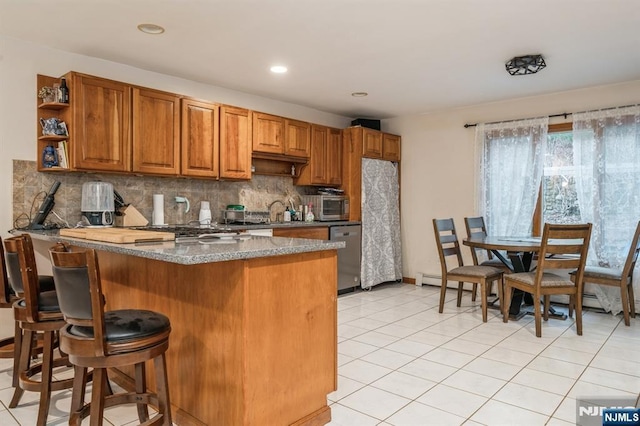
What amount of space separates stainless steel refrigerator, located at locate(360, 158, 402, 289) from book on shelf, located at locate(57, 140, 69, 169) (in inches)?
135

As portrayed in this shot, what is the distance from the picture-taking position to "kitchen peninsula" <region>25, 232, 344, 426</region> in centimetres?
185

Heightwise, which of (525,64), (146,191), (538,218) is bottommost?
(538,218)

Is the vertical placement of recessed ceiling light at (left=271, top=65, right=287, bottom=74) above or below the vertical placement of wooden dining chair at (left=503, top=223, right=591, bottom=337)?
above

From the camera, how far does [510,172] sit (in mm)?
5211

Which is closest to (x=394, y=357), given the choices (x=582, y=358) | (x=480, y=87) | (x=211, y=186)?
(x=582, y=358)

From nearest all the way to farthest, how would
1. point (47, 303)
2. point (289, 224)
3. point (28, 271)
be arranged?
1. point (28, 271)
2. point (47, 303)
3. point (289, 224)

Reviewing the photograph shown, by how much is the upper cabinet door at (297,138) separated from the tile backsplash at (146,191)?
0.44 meters

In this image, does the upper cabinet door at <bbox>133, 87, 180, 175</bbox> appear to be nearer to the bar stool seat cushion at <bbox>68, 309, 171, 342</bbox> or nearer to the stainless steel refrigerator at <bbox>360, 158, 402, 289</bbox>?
the bar stool seat cushion at <bbox>68, 309, 171, 342</bbox>

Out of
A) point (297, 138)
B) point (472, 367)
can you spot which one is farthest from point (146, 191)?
point (472, 367)

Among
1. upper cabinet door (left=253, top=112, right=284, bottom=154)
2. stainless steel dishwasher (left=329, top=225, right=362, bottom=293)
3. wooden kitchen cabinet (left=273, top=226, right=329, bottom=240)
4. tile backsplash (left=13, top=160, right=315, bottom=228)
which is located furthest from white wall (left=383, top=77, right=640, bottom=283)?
upper cabinet door (left=253, top=112, right=284, bottom=154)

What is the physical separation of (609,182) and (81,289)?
5032mm

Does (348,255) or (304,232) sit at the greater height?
(304,232)

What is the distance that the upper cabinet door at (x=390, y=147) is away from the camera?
19.7 ft

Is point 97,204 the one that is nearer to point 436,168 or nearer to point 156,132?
point 156,132
